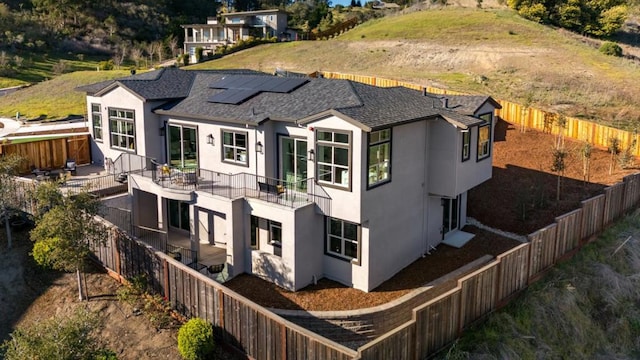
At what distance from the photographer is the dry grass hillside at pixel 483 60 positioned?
40.2m

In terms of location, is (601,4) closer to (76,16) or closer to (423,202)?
(423,202)

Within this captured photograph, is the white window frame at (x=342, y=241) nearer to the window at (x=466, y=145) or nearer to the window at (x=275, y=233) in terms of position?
the window at (x=275, y=233)

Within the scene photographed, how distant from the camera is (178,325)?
1324 cm

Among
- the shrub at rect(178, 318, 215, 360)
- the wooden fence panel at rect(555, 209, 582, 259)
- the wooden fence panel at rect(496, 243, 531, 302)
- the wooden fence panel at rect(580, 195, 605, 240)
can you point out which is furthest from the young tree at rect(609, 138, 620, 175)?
the shrub at rect(178, 318, 215, 360)

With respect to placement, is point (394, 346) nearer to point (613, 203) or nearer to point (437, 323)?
point (437, 323)

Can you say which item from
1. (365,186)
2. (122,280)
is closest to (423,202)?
(365,186)

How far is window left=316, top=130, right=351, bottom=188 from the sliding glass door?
6.30 metres

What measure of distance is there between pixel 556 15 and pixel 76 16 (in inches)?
2984

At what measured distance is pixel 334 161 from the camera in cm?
1612

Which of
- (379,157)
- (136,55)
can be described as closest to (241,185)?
(379,157)

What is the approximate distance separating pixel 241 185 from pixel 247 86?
4.82 meters

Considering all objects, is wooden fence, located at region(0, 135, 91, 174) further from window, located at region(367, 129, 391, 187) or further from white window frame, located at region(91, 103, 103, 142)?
window, located at region(367, 129, 391, 187)

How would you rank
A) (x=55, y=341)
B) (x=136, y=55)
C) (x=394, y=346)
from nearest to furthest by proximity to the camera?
(x=55, y=341) → (x=394, y=346) → (x=136, y=55)

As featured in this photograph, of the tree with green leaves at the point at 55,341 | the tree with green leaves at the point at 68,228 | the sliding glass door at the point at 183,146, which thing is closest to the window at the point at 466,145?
the sliding glass door at the point at 183,146
